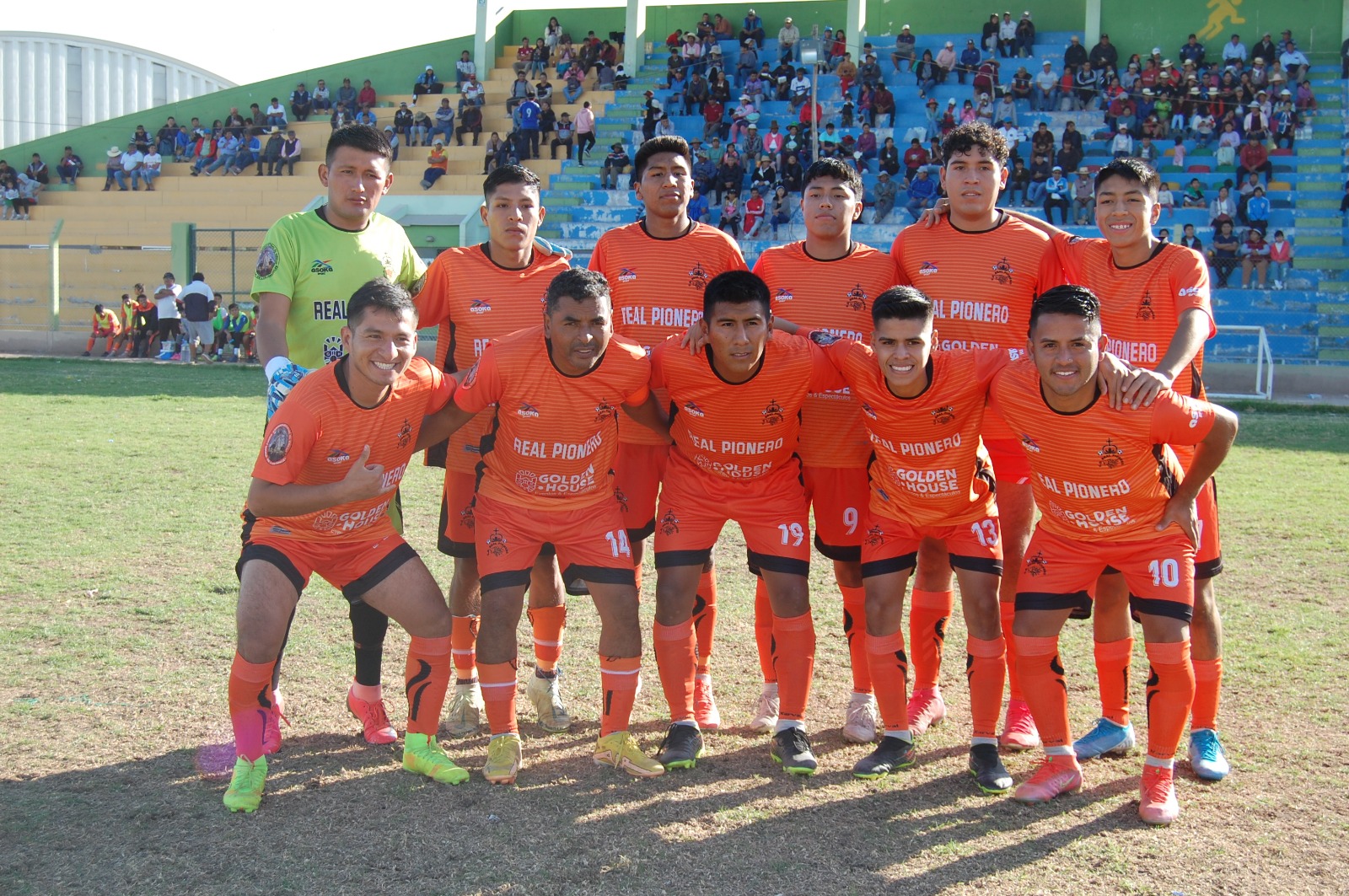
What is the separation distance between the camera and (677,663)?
15.5 feet

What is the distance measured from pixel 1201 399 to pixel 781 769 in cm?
228

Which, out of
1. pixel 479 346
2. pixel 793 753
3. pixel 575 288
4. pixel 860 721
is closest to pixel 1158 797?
pixel 860 721

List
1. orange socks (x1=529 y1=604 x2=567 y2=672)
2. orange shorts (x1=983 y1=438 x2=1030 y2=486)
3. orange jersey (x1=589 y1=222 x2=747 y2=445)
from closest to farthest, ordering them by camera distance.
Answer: orange shorts (x1=983 y1=438 x2=1030 y2=486) < orange socks (x1=529 y1=604 x2=567 y2=672) < orange jersey (x1=589 y1=222 x2=747 y2=445)

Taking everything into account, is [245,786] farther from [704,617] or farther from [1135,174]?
[1135,174]

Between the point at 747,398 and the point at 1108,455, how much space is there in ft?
4.88

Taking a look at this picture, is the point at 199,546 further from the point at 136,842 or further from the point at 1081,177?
the point at 1081,177

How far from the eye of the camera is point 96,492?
9375mm

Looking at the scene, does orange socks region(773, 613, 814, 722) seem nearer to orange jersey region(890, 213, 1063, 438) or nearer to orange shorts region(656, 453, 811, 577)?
orange shorts region(656, 453, 811, 577)

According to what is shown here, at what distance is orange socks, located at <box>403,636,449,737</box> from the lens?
4.48 m

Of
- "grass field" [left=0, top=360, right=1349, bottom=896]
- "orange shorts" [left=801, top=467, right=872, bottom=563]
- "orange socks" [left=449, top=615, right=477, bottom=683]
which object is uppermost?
"orange shorts" [left=801, top=467, right=872, bottom=563]

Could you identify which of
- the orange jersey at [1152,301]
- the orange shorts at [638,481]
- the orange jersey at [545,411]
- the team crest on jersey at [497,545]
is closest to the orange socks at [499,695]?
the team crest on jersey at [497,545]

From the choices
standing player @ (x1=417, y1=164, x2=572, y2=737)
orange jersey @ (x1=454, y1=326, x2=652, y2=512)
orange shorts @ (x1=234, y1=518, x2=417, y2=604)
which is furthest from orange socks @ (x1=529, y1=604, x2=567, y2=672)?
orange shorts @ (x1=234, y1=518, x2=417, y2=604)

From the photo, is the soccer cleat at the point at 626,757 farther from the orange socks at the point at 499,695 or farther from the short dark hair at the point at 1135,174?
the short dark hair at the point at 1135,174

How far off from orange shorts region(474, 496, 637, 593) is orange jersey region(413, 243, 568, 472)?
21.4 inches
